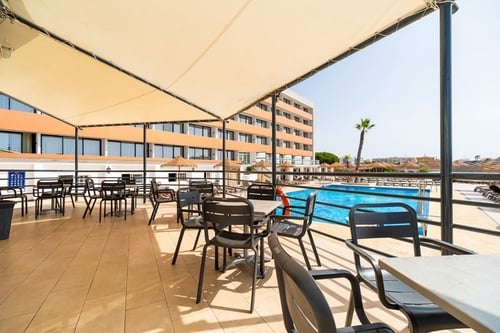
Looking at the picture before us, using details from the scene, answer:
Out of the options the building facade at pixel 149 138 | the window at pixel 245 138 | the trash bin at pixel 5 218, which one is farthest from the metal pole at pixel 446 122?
the window at pixel 245 138

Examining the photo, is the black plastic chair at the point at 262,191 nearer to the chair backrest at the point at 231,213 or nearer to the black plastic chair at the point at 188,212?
the black plastic chair at the point at 188,212

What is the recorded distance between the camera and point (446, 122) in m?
1.78

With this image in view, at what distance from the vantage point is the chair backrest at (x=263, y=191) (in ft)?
10.9

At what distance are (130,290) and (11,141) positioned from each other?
13.2 m

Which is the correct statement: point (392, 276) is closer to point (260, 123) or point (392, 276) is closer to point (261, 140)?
point (261, 140)

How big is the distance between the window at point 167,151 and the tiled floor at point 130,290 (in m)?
13.3

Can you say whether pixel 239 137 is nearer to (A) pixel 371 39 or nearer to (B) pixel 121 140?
(B) pixel 121 140

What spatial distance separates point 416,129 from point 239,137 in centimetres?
1400

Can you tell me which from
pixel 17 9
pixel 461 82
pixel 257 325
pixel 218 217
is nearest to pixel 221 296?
pixel 257 325

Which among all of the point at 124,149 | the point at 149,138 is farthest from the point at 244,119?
the point at 124,149

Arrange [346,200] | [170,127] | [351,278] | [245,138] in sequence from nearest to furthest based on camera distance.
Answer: [351,278]
[346,200]
[170,127]
[245,138]

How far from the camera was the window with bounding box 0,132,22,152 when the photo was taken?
10367 millimetres

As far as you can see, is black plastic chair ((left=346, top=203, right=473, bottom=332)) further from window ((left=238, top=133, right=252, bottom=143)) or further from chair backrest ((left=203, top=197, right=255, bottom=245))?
window ((left=238, top=133, right=252, bottom=143))

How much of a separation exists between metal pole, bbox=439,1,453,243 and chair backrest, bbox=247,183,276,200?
6.23ft
